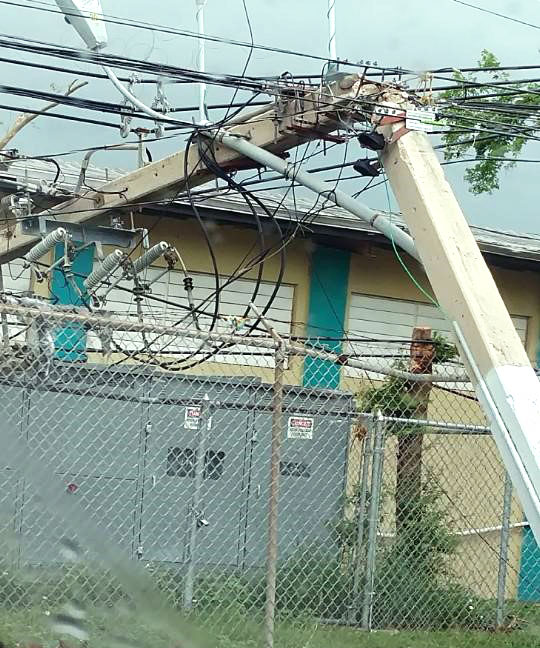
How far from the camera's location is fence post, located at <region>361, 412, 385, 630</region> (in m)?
8.22

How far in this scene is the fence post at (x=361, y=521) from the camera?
8.29 m

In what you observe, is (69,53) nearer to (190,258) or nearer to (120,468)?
(120,468)

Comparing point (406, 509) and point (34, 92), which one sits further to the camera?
point (34, 92)

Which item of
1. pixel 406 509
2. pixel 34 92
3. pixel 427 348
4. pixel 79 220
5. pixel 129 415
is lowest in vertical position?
pixel 406 509

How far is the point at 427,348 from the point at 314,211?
423 centimetres

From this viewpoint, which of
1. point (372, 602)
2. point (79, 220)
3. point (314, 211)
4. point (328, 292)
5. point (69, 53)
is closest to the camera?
point (372, 602)

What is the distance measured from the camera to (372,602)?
327 inches

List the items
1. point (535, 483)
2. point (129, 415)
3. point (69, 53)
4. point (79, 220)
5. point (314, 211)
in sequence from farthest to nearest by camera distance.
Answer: point (314, 211) → point (79, 220) → point (69, 53) → point (129, 415) → point (535, 483)

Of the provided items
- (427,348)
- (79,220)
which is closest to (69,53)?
(79,220)

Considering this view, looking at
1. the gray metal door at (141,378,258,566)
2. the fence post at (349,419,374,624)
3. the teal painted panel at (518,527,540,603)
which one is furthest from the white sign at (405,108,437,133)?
the teal painted panel at (518,527,540,603)

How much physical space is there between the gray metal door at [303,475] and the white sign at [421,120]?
224 cm

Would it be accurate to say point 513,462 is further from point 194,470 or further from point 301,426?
point 194,470

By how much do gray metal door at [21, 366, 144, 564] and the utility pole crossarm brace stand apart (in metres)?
2.53

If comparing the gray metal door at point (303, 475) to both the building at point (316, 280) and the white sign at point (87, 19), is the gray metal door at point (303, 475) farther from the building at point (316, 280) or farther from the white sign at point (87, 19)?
the white sign at point (87, 19)
